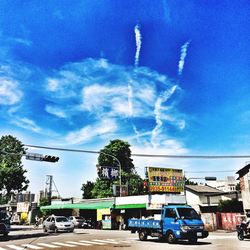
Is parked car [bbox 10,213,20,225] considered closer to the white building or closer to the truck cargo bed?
the white building

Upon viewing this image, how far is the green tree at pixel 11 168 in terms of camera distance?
4843 centimetres

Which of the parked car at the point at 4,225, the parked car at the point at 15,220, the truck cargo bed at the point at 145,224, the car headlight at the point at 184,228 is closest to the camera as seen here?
the car headlight at the point at 184,228

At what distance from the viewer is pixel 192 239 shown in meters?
16.8

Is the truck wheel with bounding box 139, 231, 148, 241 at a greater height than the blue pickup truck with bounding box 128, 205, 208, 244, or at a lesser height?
lesser

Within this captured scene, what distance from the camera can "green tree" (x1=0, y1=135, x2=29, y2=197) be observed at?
48.4 metres

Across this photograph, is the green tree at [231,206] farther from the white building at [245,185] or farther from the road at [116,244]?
the road at [116,244]

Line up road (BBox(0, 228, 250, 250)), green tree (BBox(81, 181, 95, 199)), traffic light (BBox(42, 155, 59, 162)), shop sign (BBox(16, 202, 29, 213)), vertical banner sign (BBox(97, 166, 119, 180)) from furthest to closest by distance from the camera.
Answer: shop sign (BBox(16, 202, 29, 213)) < green tree (BBox(81, 181, 95, 199)) < vertical banner sign (BBox(97, 166, 119, 180)) < traffic light (BBox(42, 155, 59, 162)) < road (BBox(0, 228, 250, 250))

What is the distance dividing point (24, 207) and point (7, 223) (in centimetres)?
4711

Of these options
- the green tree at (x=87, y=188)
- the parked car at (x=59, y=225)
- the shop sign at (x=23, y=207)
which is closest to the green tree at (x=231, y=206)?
the parked car at (x=59, y=225)

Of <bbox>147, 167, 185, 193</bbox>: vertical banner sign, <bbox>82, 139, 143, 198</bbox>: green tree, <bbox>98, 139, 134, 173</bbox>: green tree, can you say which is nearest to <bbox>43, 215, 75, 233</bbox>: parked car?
<bbox>147, 167, 185, 193</bbox>: vertical banner sign

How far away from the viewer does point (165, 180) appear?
38.0 meters

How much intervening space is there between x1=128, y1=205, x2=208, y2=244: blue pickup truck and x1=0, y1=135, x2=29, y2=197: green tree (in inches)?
1381

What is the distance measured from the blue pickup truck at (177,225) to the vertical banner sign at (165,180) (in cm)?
1807

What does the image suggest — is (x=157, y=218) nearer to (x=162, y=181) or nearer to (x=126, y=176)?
(x=162, y=181)
